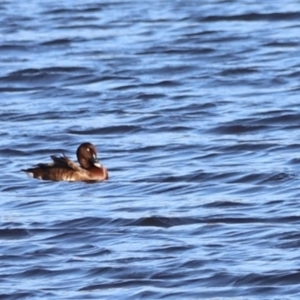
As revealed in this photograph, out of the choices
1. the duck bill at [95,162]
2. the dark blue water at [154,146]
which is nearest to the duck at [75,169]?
the duck bill at [95,162]

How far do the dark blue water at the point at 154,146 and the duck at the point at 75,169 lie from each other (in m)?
0.12

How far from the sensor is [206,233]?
11.7 m

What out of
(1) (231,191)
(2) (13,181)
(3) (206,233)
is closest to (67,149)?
(2) (13,181)

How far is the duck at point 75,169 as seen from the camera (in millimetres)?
14359

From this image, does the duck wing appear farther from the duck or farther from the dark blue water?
the dark blue water

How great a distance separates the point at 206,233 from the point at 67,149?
4.68 m

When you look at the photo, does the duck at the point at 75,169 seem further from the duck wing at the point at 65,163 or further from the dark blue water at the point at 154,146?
the dark blue water at the point at 154,146

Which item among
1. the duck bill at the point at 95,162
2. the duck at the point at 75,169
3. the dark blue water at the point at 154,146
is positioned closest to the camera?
the dark blue water at the point at 154,146

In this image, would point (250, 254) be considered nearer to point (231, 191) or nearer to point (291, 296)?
point (291, 296)

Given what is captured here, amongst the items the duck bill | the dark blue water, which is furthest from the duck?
the dark blue water

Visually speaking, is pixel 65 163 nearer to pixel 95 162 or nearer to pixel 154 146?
pixel 95 162

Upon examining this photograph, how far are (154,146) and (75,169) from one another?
1.36 meters

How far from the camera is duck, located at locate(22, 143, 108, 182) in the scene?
47.1ft

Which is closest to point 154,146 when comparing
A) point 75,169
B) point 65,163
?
point 75,169
